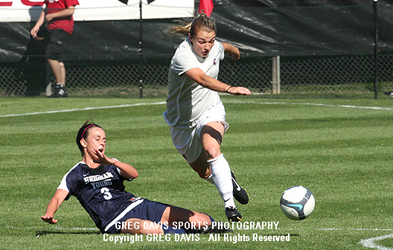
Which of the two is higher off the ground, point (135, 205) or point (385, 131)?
point (135, 205)

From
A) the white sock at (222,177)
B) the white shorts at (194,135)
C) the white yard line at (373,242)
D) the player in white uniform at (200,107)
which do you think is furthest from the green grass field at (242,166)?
the white shorts at (194,135)

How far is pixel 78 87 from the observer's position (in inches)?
653

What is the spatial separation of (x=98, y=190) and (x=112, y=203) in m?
0.18

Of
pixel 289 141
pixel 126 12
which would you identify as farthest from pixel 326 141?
pixel 126 12

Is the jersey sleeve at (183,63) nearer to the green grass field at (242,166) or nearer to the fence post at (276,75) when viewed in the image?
the green grass field at (242,166)

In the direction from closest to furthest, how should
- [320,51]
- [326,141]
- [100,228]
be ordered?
[100,228], [326,141], [320,51]

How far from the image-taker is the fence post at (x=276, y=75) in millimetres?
15907

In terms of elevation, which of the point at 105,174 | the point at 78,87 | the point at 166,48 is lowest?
the point at 78,87

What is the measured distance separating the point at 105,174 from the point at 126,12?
36.8ft

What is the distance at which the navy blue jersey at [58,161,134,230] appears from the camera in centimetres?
523

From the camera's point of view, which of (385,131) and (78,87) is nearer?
(385,131)

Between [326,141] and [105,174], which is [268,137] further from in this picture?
[105,174]

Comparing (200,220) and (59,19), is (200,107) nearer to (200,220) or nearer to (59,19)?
(200,220)

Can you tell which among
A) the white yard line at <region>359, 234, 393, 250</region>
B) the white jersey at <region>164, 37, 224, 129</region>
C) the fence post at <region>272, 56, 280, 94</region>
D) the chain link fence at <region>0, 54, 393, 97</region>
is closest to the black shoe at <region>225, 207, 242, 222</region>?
the white yard line at <region>359, 234, 393, 250</region>
